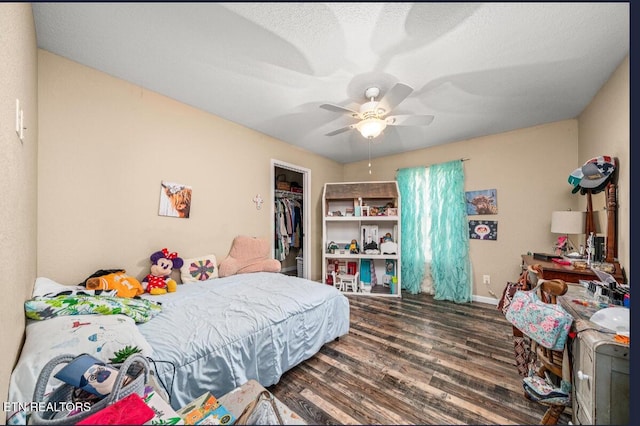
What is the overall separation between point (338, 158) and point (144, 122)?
9.54 ft

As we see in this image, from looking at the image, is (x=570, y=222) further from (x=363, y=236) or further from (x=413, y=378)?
(x=363, y=236)

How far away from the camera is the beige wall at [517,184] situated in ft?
8.82

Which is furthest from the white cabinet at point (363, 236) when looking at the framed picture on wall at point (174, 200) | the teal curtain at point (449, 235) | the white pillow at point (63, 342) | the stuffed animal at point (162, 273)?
the white pillow at point (63, 342)

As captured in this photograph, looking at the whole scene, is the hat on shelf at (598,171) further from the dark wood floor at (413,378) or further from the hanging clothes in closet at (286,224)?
the hanging clothes in closet at (286,224)

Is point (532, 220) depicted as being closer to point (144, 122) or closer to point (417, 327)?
point (417, 327)

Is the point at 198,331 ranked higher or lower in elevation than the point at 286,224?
lower

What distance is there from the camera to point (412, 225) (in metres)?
3.67

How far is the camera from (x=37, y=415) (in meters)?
0.66

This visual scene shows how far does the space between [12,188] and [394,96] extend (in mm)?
2133

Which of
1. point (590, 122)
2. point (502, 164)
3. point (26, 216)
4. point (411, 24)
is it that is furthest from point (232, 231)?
point (590, 122)

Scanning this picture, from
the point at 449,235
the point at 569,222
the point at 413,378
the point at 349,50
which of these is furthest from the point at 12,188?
the point at 449,235

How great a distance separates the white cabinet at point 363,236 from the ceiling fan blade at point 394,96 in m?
1.86

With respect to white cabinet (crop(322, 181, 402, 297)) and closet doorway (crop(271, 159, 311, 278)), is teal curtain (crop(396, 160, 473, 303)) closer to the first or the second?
white cabinet (crop(322, 181, 402, 297))

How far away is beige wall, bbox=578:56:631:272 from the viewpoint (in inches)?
→ 62.1
